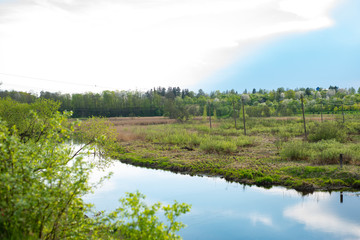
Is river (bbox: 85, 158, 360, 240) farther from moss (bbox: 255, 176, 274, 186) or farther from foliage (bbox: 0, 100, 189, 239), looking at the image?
foliage (bbox: 0, 100, 189, 239)

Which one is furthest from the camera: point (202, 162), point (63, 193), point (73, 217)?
point (202, 162)

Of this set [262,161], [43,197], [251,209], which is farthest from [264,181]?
[43,197]

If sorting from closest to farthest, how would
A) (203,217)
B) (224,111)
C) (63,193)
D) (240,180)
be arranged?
(63,193) → (203,217) → (240,180) → (224,111)

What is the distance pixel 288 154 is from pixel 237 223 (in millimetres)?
8805

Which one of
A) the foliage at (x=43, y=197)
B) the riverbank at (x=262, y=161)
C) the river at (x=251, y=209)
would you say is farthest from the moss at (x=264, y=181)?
the foliage at (x=43, y=197)

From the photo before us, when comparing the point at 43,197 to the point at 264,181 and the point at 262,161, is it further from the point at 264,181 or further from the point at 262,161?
the point at 262,161

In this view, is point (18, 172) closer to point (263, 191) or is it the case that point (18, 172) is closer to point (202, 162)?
point (263, 191)

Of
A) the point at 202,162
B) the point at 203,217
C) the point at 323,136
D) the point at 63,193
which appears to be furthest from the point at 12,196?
the point at 323,136

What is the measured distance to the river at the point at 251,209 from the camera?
12.3 m

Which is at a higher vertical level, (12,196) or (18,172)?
(18,172)

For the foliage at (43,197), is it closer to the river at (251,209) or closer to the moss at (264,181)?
the river at (251,209)

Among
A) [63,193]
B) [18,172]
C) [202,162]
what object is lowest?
[202,162]

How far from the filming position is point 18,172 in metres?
5.19

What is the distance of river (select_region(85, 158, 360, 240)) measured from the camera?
1229cm
